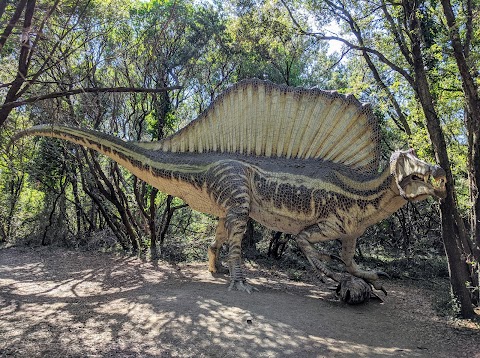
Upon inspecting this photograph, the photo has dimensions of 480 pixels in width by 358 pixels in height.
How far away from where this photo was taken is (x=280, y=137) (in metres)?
5.88

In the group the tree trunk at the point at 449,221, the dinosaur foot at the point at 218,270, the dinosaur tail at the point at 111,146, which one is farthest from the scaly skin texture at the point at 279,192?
the tree trunk at the point at 449,221

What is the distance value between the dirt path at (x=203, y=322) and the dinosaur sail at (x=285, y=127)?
1915 millimetres

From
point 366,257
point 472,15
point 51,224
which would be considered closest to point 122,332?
point 472,15

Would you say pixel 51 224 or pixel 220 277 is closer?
pixel 220 277

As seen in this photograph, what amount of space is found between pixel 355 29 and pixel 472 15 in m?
2.76

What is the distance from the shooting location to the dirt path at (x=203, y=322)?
11.4 ft

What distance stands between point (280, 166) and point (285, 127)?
22.8 inches

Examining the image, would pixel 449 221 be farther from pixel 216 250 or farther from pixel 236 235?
pixel 216 250

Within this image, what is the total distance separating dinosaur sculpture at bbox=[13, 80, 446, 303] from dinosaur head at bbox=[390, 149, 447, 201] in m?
0.03

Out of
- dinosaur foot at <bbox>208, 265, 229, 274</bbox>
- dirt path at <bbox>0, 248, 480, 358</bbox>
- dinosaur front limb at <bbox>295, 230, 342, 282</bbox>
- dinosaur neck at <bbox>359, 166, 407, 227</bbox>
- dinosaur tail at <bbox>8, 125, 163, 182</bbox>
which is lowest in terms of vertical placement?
dirt path at <bbox>0, 248, 480, 358</bbox>

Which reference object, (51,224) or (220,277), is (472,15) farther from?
(51,224)

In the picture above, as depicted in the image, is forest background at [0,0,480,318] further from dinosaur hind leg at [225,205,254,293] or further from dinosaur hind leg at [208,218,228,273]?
dinosaur hind leg at [225,205,254,293]

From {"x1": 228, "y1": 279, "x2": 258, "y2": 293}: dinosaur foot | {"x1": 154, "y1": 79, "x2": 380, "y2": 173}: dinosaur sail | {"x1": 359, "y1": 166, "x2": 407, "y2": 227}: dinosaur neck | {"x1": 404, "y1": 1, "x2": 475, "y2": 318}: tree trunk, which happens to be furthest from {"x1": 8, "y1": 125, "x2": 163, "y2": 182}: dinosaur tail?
{"x1": 404, "y1": 1, "x2": 475, "y2": 318}: tree trunk

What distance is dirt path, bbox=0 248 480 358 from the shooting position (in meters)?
3.48
